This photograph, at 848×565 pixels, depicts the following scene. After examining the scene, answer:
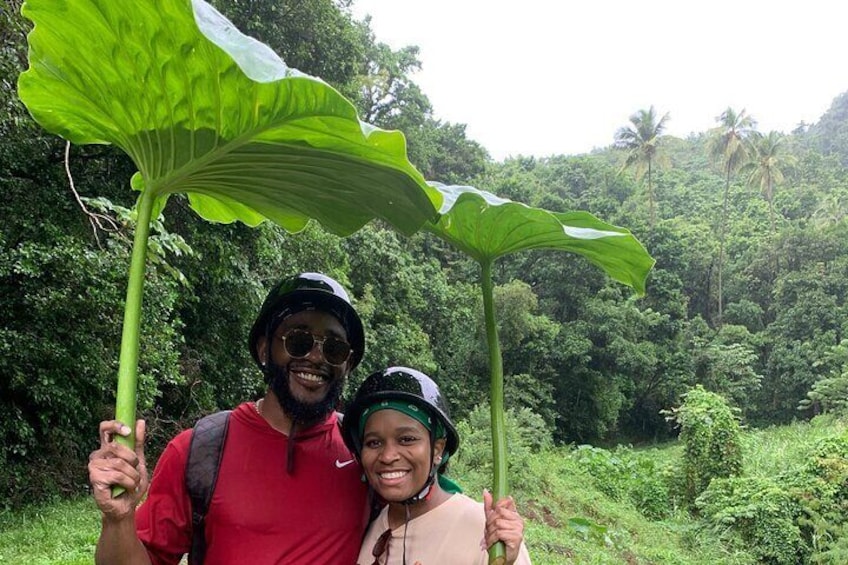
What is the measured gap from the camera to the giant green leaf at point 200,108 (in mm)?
679

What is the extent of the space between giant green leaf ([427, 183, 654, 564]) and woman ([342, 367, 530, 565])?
223mm

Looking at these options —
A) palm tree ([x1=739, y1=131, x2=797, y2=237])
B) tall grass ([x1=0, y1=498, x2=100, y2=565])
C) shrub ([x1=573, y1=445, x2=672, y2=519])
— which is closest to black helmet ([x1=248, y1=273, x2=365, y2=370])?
tall grass ([x1=0, y1=498, x2=100, y2=565])

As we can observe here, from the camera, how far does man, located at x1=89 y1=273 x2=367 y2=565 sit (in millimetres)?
1189

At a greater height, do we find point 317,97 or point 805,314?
point 805,314

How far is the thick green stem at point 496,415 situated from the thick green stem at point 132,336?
55 cm

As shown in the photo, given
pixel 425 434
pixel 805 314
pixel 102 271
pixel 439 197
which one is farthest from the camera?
pixel 805 314

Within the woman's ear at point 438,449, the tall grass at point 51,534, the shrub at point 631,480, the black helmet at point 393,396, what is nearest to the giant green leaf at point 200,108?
the black helmet at point 393,396

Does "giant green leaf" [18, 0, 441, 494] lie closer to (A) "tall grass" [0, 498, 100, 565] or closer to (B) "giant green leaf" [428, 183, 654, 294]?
(B) "giant green leaf" [428, 183, 654, 294]

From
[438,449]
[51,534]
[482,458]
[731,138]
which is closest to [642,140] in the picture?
[731,138]

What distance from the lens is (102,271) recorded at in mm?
5453

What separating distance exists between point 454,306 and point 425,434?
51.6 feet

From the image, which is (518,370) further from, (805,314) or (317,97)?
(317,97)

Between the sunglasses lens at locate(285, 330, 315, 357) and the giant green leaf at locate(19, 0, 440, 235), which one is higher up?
the giant green leaf at locate(19, 0, 440, 235)

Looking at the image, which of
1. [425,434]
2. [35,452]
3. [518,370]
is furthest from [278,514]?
[518,370]
